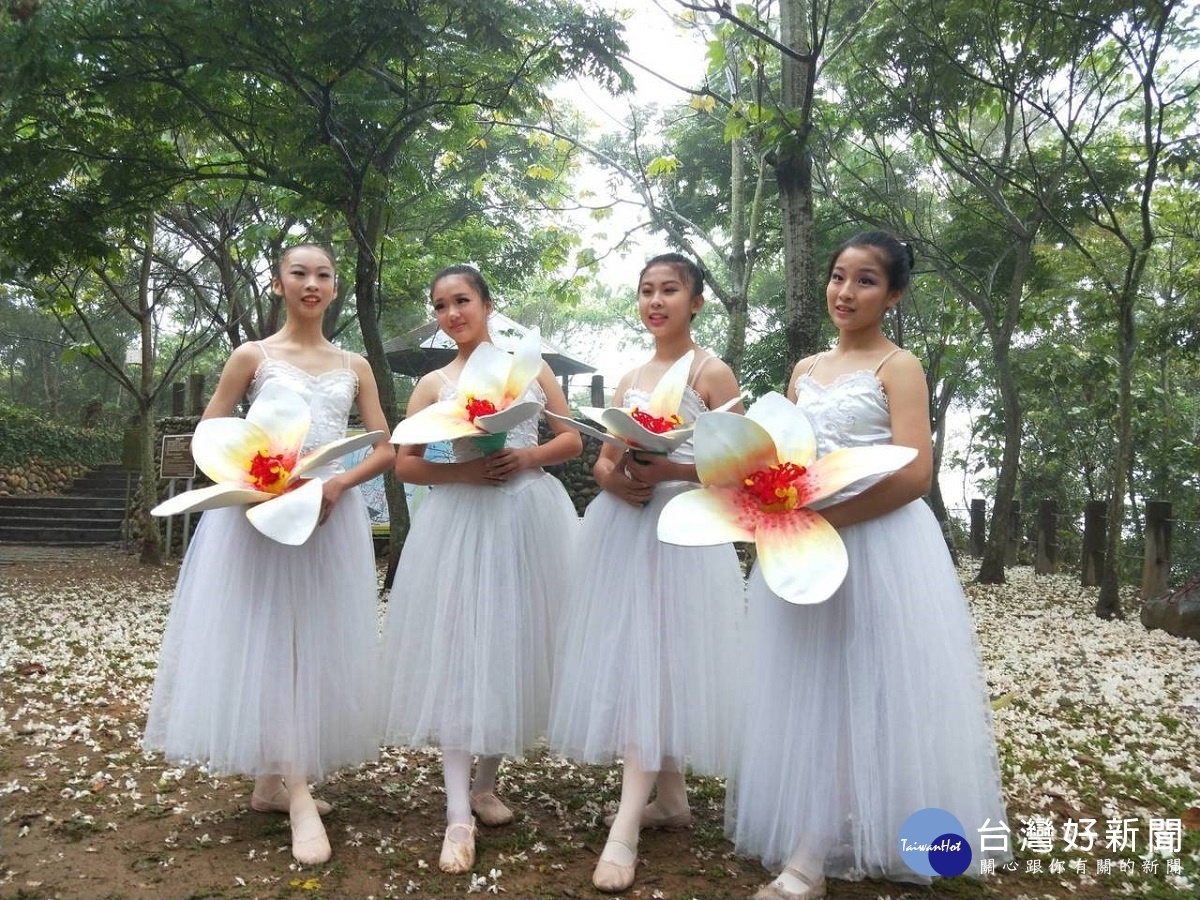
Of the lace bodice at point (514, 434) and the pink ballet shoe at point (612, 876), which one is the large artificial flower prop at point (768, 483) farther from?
the pink ballet shoe at point (612, 876)

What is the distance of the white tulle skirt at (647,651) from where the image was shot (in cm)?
235

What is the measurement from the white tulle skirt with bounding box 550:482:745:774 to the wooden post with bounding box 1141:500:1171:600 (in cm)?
604

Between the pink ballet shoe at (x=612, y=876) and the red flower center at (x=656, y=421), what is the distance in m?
1.06

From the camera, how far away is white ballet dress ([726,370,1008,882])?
2.04 metres

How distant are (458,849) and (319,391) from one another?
4.32 feet

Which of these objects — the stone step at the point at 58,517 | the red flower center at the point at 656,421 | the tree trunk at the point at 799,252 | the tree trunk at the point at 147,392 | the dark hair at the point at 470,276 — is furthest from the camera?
the stone step at the point at 58,517

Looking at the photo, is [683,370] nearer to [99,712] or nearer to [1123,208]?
[99,712]

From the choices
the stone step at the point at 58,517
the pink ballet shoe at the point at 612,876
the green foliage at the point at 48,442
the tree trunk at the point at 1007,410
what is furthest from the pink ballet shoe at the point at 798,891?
the green foliage at the point at 48,442

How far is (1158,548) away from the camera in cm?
707

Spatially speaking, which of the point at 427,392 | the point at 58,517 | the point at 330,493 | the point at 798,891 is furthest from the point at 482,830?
the point at 58,517

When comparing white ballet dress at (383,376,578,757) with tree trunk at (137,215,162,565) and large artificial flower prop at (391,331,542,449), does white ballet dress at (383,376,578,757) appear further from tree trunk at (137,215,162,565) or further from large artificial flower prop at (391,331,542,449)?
tree trunk at (137,215,162,565)

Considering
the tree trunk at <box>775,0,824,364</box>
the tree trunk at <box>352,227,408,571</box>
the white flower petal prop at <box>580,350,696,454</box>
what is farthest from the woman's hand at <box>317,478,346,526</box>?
the tree trunk at <box>352,227,408,571</box>

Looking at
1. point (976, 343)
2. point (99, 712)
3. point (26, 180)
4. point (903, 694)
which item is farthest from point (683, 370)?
point (976, 343)

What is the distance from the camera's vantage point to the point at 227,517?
2.47 m
